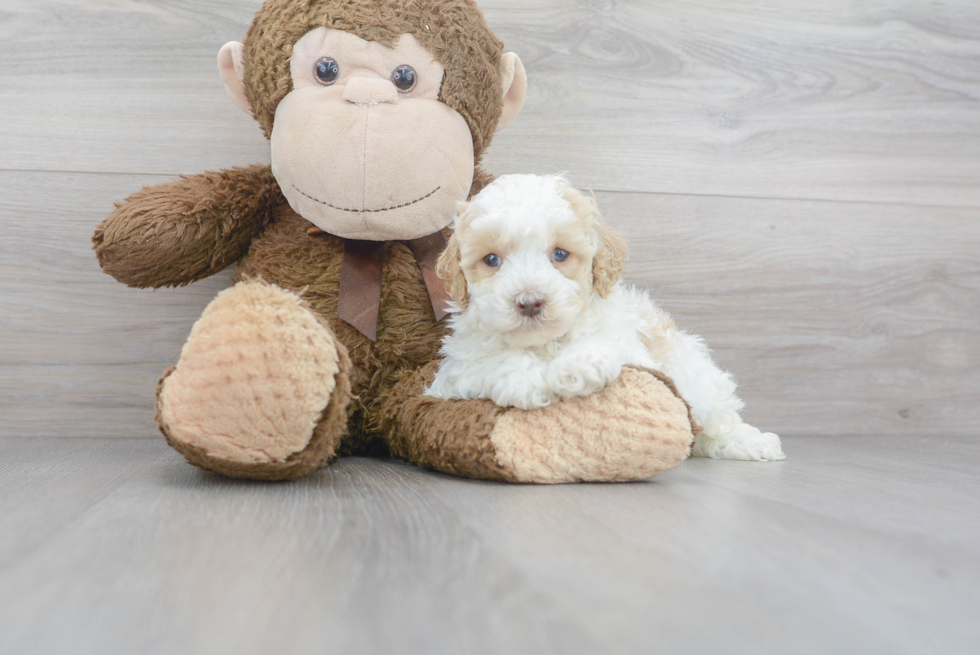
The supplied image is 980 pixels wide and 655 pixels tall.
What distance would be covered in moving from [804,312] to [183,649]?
126 cm

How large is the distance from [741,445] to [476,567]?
0.66 m

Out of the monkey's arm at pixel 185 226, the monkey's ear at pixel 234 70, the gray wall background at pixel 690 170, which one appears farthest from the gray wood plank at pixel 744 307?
the monkey's ear at pixel 234 70

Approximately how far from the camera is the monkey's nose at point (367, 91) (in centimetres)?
89

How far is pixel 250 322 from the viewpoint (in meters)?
0.71

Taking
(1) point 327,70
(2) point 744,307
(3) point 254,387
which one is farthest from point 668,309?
(3) point 254,387

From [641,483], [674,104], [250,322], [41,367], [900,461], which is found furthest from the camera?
[674,104]

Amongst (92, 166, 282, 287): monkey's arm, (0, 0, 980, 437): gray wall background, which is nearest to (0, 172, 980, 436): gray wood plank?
(0, 0, 980, 437): gray wall background

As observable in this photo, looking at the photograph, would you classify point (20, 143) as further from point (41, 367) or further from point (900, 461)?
point (900, 461)

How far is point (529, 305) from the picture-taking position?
2.62ft

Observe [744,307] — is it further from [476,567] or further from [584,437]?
[476,567]

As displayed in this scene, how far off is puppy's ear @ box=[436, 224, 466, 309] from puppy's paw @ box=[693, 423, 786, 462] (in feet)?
1.38

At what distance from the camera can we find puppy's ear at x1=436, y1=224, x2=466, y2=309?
0.87 metres

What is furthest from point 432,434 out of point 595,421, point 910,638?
point 910,638

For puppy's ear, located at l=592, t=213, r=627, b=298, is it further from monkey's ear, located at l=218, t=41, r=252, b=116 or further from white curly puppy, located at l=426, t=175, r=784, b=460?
monkey's ear, located at l=218, t=41, r=252, b=116
